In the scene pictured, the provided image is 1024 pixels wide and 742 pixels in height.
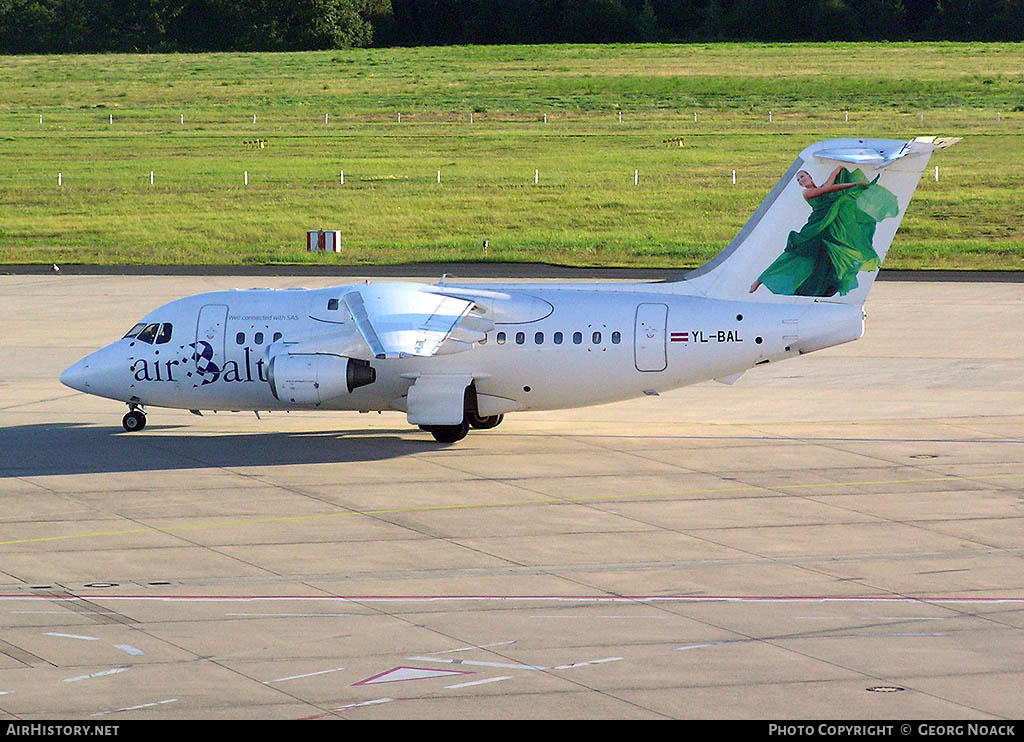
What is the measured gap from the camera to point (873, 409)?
126 feet

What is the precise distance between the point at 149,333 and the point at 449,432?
760cm

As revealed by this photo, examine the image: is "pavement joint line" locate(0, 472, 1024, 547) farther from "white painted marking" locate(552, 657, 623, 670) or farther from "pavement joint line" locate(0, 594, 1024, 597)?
"white painted marking" locate(552, 657, 623, 670)

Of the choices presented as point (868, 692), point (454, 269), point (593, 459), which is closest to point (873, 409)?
point (593, 459)

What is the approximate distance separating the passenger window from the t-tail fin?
12734 mm

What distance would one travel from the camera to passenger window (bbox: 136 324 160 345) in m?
36.3

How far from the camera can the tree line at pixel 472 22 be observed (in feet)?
591

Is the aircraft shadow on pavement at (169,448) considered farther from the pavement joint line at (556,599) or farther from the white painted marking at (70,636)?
the white painted marking at (70,636)

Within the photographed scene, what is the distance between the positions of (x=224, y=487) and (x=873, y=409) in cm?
1631

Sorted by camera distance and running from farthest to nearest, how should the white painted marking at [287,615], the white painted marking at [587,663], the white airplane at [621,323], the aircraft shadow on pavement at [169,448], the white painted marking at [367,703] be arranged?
the white airplane at [621,323] → the aircraft shadow on pavement at [169,448] → the white painted marking at [287,615] → the white painted marking at [587,663] → the white painted marking at [367,703]

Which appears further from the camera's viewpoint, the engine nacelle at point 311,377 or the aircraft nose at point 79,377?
the aircraft nose at point 79,377

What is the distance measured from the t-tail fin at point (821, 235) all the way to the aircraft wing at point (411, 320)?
532 cm

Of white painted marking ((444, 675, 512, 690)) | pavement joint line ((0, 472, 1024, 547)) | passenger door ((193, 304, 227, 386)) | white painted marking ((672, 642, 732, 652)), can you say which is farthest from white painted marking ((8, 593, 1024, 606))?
passenger door ((193, 304, 227, 386))

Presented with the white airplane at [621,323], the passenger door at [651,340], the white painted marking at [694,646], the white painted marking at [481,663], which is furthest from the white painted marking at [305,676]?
the passenger door at [651,340]
